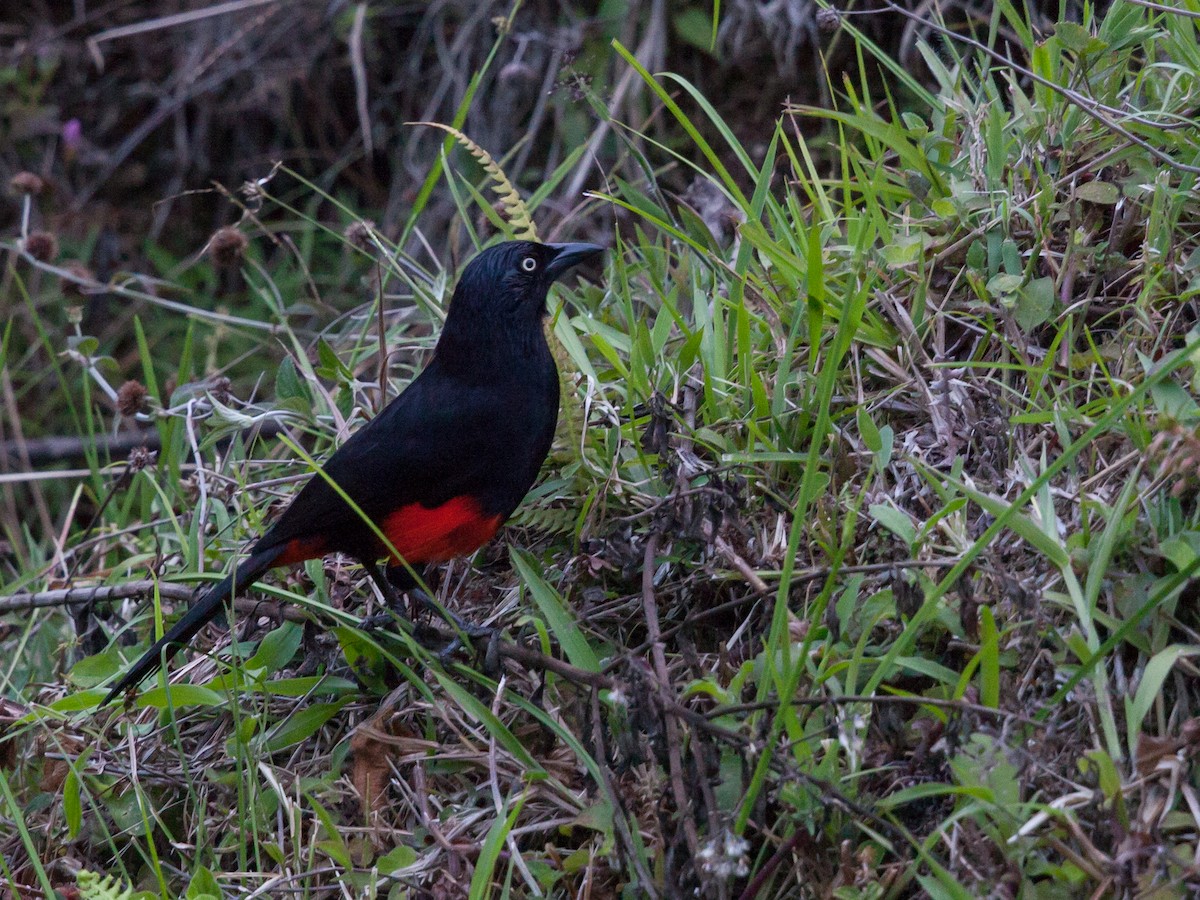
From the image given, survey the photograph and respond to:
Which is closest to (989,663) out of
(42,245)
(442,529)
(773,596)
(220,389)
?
(773,596)

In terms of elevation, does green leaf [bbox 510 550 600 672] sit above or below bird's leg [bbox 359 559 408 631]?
above

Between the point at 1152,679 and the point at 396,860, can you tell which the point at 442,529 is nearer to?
the point at 396,860

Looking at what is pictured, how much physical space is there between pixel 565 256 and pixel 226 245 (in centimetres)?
104

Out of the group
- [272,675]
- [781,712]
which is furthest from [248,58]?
[781,712]

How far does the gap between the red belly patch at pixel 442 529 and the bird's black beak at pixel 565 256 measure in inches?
28.0

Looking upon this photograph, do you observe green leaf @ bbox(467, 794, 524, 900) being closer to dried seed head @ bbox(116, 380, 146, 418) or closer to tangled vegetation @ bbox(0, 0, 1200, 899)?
tangled vegetation @ bbox(0, 0, 1200, 899)

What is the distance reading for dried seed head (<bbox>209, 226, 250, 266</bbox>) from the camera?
341 centimetres

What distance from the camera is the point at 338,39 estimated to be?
18.0 feet

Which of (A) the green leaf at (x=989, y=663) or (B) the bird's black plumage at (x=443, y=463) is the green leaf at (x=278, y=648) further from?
(A) the green leaf at (x=989, y=663)

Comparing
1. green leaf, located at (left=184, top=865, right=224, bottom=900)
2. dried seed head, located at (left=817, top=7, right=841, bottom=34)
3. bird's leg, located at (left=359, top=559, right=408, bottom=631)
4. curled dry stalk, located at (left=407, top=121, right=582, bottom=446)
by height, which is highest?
dried seed head, located at (left=817, top=7, right=841, bottom=34)

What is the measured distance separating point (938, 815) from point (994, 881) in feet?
0.53

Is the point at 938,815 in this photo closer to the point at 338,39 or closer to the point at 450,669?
the point at 450,669

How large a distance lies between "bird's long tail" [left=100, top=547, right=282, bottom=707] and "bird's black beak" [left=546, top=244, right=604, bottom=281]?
38.9 inches

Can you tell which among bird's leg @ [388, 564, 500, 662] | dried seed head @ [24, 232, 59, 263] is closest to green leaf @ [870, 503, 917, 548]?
bird's leg @ [388, 564, 500, 662]
